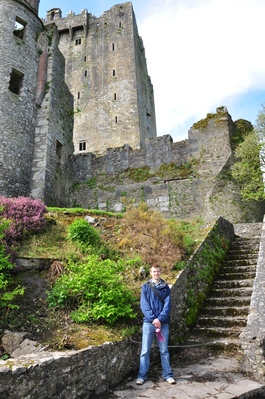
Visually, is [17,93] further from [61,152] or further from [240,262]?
[240,262]

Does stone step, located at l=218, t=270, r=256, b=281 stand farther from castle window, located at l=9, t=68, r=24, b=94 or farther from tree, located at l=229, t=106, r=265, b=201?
castle window, located at l=9, t=68, r=24, b=94

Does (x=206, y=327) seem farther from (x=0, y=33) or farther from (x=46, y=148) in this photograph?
(x=0, y=33)

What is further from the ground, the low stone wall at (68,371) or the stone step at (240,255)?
the stone step at (240,255)

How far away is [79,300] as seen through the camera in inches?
240

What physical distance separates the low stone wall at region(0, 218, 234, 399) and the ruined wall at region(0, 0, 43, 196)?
10477 millimetres

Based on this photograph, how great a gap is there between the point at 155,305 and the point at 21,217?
4.83 meters

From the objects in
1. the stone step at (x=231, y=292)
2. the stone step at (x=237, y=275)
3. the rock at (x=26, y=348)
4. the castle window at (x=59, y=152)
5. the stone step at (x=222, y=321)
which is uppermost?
the castle window at (x=59, y=152)

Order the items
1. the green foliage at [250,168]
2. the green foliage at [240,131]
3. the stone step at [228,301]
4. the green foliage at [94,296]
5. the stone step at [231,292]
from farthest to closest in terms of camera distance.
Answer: the green foliage at [240,131] → the green foliage at [250,168] → the stone step at [231,292] → the stone step at [228,301] → the green foliage at [94,296]

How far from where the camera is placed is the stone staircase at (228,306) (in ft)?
21.9

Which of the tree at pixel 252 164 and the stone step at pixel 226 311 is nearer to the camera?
the stone step at pixel 226 311

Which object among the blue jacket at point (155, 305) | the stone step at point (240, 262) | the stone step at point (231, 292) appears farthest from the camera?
the stone step at point (240, 262)

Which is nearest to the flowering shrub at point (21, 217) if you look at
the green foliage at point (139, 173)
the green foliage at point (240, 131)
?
the green foliage at point (139, 173)

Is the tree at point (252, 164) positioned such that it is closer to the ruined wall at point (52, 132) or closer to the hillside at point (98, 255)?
the hillside at point (98, 255)

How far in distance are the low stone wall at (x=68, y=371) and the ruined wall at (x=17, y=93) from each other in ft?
34.4
